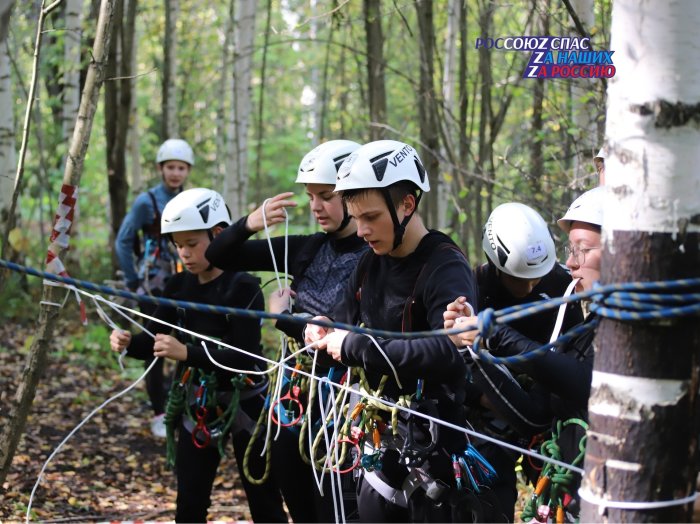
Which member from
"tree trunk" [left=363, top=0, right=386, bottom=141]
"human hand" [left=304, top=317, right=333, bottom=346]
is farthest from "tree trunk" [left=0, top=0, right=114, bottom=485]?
"tree trunk" [left=363, top=0, right=386, bottom=141]

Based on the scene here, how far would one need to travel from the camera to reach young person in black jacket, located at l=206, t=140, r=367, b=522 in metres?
4.43

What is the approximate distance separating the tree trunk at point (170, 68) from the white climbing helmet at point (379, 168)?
9184mm

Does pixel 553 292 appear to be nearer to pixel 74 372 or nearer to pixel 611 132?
pixel 611 132

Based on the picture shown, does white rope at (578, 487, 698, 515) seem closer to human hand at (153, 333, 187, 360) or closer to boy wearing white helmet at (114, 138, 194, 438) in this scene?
human hand at (153, 333, 187, 360)

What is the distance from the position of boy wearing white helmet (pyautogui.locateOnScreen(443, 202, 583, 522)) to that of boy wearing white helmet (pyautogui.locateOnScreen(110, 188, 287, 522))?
4.65 ft

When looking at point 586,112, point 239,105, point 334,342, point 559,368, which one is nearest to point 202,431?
point 334,342

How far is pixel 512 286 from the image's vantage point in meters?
4.20

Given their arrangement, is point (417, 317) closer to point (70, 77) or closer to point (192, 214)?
point (192, 214)

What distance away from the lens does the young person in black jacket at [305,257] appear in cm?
443

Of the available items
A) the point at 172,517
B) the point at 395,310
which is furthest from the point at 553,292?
the point at 172,517

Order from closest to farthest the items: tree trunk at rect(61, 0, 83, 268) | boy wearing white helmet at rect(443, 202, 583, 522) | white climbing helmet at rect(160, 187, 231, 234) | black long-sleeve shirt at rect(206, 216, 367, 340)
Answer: boy wearing white helmet at rect(443, 202, 583, 522)
black long-sleeve shirt at rect(206, 216, 367, 340)
white climbing helmet at rect(160, 187, 231, 234)
tree trunk at rect(61, 0, 83, 268)

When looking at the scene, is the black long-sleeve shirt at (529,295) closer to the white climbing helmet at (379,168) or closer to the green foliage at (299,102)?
the white climbing helmet at (379,168)

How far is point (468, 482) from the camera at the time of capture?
146 inches

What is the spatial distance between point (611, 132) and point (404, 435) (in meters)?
1.76
